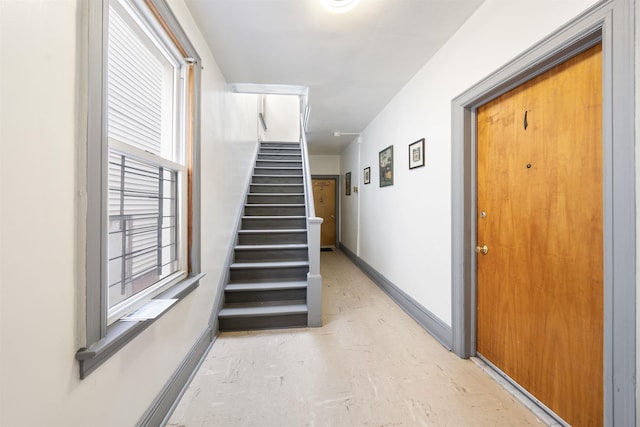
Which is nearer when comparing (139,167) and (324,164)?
(139,167)

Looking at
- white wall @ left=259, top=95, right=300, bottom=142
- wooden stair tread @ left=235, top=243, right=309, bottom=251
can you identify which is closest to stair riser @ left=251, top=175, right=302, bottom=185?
wooden stair tread @ left=235, top=243, right=309, bottom=251

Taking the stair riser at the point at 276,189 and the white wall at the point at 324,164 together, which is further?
the white wall at the point at 324,164

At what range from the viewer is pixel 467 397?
1.49 m

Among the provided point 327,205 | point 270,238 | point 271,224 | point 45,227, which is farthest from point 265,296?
point 327,205

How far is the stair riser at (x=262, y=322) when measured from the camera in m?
2.26

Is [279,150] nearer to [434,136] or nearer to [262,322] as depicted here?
[434,136]

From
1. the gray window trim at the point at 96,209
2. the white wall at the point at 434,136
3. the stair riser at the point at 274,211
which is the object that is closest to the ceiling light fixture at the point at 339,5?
the white wall at the point at 434,136

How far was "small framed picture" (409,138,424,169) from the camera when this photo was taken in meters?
2.35

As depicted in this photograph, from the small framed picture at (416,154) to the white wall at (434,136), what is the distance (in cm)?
6

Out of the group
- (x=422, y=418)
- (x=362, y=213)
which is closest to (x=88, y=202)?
(x=422, y=418)

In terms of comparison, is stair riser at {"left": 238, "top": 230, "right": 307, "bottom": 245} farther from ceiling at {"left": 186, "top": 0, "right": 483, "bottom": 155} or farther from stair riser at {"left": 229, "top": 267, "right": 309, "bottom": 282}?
ceiling at {"left": 186, "top": 0, "right": 483, "bottom": 155}

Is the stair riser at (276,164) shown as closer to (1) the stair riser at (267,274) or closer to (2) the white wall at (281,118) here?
(2) the white wall at (281,118)

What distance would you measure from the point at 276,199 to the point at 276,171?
0.73 meters

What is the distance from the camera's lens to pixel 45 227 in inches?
28.7
